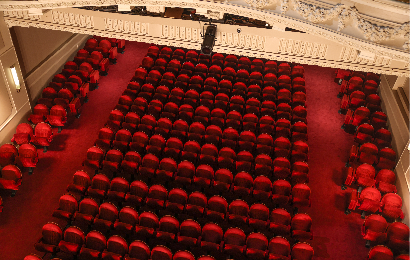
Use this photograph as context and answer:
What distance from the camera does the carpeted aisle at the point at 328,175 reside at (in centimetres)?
661

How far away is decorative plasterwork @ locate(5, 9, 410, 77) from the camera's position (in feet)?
24.9

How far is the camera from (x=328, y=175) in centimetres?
785

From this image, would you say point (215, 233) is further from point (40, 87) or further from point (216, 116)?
point (40, 87)

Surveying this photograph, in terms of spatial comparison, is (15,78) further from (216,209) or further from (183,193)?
(216,209)

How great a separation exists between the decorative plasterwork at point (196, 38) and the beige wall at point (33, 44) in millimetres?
548

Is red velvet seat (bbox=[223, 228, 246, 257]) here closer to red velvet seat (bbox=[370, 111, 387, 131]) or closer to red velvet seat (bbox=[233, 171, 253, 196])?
red velvet seat (bbox=[233, 171, 253, 196])

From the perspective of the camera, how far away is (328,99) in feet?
32.4

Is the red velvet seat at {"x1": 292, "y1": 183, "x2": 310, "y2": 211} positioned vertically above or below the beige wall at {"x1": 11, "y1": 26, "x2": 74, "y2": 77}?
below

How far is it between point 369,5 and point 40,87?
7.46 m

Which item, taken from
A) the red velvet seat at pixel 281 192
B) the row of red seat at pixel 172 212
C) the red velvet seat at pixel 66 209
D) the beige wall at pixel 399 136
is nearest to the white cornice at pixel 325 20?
the beige wall at pixel 399 136

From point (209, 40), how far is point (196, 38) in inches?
36.1

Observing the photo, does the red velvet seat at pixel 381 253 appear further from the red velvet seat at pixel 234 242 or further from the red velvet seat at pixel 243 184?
the red velvet seat at pixel 243 184

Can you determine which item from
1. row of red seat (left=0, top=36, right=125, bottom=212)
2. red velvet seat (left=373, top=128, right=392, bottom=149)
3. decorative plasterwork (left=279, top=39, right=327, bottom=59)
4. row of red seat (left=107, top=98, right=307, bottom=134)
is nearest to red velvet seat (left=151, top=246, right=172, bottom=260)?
row of red seat (left=107, top=98, right=307, bottom=134)

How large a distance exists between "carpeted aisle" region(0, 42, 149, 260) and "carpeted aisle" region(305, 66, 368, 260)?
495 cm
